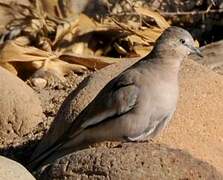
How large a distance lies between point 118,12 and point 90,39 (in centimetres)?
50

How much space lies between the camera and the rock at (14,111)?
9688mm

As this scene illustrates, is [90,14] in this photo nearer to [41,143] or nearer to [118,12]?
[118,12]

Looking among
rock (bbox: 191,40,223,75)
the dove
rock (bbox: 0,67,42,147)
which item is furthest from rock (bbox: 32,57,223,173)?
rock (bbox: 191,40,223,75)

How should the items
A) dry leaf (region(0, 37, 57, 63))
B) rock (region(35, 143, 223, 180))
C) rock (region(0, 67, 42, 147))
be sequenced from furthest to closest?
→ 1. dry leaf (region(0, 37, 57, 63))
2. rock (region(0, 67, 42, 147))
3. rock (region(35, 143, 223, 180))

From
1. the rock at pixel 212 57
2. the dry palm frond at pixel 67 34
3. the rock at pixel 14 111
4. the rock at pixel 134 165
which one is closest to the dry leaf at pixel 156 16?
the dry palm frond at pixel 67 34

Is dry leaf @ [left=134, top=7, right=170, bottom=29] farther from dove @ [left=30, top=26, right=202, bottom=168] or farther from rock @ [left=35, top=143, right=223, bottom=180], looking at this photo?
rock @ [left=35, top=143, right=223, bottom=180]

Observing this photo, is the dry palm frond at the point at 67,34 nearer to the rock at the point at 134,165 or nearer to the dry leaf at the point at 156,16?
the dry leaf at the point at 156,16

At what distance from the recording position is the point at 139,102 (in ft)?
26.0

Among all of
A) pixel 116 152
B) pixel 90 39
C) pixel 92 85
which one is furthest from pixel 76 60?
pixel 116 152

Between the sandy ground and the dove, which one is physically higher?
the dove

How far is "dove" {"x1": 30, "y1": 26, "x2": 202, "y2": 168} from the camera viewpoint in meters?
7.91

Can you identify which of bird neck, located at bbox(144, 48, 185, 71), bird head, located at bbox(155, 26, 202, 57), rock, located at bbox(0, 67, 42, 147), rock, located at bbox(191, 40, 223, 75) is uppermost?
bird head, located at bbox(155, 26, 202, 57)

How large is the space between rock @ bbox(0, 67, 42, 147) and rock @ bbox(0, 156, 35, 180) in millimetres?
2789

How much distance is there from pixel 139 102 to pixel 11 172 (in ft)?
5.01
